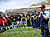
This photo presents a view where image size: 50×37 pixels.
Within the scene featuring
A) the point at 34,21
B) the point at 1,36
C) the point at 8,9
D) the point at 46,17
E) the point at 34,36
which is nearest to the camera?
the point at 46,17

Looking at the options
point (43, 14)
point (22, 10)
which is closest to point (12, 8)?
point (22, 10)

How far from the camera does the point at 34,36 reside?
3908 millimetres

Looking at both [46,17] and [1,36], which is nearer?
[46,17]

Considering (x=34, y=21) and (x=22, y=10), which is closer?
(x=34, y=21)

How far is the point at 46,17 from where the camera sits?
10.3 feet

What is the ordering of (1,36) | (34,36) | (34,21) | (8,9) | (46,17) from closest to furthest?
(46,17), (34,36), (1,36), (34,21), (8,9)

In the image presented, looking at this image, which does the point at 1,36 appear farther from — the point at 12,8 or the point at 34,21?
the point at 12,8

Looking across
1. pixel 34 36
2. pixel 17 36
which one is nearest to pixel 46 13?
pixel 34 36

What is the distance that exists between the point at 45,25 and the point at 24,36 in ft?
4.95

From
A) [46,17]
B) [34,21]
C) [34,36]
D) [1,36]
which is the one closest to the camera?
[46,17]

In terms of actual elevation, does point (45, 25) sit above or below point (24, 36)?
above

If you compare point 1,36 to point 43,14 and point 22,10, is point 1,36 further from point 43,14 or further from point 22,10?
point 22,10

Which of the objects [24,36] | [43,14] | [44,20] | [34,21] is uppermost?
[43,14]

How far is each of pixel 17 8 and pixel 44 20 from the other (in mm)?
14521
